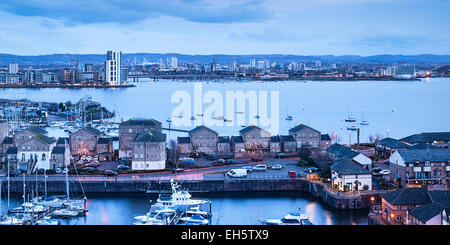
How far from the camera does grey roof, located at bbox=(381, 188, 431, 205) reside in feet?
13.1

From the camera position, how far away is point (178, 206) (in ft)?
15.6

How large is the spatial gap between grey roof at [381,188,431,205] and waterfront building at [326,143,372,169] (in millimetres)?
1767

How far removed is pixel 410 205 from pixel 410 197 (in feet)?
0.28

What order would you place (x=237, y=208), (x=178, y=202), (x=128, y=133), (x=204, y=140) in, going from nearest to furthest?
(x=178, y=202)
(x=237, y=208)
(x=128, y=133)
(x=204, y=140)

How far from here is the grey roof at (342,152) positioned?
614 centimetres

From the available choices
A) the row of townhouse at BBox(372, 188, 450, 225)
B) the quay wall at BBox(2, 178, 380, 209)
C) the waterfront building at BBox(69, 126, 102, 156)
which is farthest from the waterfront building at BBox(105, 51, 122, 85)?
the row of townhouse at BBox(372, 188, 450, 225)

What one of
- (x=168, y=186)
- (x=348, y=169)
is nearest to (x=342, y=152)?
(x=348, y=169)

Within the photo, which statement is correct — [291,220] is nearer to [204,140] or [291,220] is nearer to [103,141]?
[204,140]

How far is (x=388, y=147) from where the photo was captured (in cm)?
689

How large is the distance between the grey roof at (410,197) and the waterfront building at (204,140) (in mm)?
3450

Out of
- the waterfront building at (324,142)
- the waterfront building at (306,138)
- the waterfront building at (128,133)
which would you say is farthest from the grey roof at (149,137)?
the waterfront building at (324,142)

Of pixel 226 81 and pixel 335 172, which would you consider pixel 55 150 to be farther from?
pixel 226 81

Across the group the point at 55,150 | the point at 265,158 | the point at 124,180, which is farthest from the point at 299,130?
the point at 55,150

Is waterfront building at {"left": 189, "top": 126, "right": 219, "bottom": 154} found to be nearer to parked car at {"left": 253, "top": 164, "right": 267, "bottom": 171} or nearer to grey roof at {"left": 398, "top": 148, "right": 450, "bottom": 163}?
parked car at {"left": 253, "top": 164, "right": 267, "bottom": 171}
